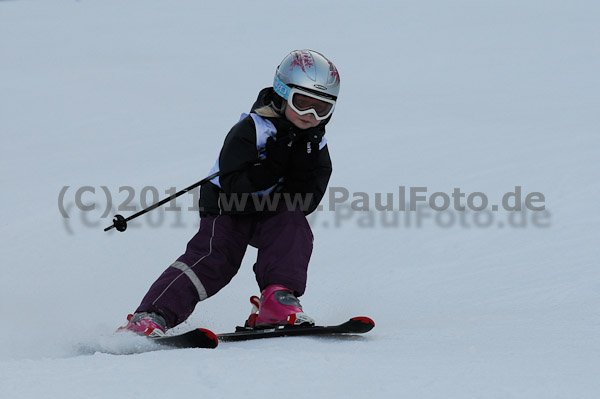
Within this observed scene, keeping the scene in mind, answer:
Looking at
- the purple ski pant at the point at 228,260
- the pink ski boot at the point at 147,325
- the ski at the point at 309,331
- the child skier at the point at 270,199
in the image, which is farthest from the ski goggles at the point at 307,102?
the pink ski boot at the point at 147,325

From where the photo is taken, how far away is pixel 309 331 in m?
2.81

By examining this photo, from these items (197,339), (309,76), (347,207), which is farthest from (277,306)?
(347,207)

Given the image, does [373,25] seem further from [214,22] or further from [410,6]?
[214,22]

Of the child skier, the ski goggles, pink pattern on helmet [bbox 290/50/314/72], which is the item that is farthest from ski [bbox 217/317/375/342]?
pink pattern on helmet [bbox 290/50/314/72]

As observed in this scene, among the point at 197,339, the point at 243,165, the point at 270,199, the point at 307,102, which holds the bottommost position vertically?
the point at 197,339

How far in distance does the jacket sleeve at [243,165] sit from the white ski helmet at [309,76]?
0.74 ft

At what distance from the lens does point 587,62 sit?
35.5ft

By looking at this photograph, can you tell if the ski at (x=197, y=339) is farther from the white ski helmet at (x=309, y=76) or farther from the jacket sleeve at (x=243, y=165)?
the white ski helmet at (x=309, y=76)

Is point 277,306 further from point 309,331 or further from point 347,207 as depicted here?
point 347,207

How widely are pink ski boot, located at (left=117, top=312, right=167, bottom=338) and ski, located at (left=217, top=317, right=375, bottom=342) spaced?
0.23 meters

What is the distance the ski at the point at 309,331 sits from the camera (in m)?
2.81

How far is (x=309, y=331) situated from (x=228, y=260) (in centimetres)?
60

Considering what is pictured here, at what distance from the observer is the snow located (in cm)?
209

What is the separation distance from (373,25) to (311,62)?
11686mm
